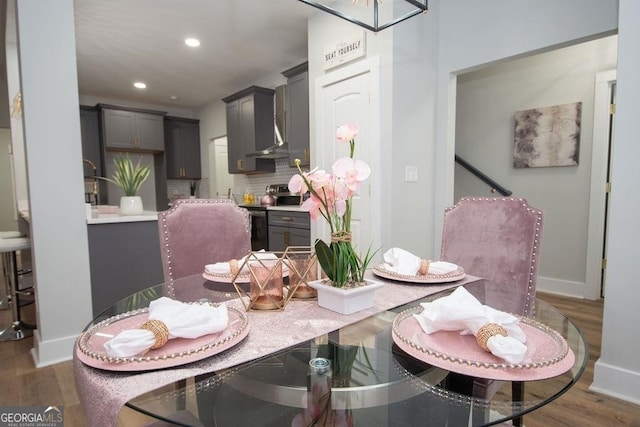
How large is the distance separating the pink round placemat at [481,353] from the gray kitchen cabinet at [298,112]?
3.24 m

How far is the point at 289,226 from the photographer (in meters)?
3.70

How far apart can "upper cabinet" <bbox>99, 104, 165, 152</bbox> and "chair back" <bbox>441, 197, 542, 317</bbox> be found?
548cm

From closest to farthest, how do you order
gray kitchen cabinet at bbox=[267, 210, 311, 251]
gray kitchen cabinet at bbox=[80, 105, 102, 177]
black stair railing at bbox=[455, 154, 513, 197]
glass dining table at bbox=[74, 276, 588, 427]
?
1. glass dining table at bbox=[74, 276, 588, 427]
2. gray kitchen cabinet at bbox=[267, 210, 311, 251]
3. black stair railing at bbox=[455, 154, 513, 197]
4. gray kitchen cabinet at bbox=[80, 105, 102, 177]

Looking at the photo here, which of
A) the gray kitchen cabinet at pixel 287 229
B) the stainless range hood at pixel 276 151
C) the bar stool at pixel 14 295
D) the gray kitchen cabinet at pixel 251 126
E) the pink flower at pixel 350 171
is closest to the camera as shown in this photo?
the pink flower at pixel 350 171

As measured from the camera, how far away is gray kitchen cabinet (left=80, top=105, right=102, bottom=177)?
539 centimetres

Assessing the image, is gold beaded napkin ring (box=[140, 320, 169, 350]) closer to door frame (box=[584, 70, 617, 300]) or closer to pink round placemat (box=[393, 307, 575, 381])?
pink round placemat (box=[393, 307, 575, 381])

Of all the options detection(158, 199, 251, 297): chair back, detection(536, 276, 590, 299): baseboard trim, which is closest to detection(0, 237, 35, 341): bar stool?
detection(158, 199, 251, 297): chair back

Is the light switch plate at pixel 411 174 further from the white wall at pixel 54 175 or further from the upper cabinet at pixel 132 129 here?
the upper cabinet at pixel 132 129

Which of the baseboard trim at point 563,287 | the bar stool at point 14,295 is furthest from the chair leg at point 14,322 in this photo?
the baseboard trim at point 563,287

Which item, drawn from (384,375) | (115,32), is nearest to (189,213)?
(384,375)

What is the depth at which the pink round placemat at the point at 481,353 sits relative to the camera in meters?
0.61

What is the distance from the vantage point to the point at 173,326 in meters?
0.69

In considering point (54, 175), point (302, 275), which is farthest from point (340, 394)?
point (54, 175)

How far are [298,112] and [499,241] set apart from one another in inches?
114
